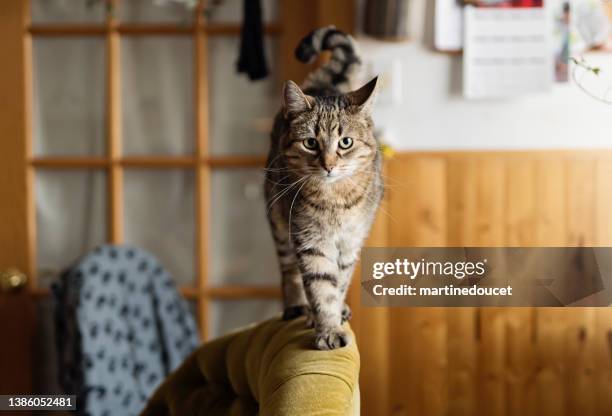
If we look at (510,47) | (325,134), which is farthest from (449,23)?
(325,134)

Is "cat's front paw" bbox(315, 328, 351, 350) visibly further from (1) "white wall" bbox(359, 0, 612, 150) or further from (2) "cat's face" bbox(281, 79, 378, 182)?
(1) "white wall" bbox(359, 0, 612, 150)

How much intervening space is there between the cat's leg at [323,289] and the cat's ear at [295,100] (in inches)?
6.3

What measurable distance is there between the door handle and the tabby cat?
1.10m

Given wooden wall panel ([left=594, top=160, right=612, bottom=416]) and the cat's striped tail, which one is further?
the cat's striped tail

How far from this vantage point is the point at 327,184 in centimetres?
74

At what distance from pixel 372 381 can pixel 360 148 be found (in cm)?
28

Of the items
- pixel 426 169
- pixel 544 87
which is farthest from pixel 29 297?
pixel 544 87

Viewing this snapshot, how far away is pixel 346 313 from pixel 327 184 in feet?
0.55

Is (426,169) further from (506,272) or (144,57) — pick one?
(144,57)

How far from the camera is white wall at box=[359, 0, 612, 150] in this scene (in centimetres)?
107

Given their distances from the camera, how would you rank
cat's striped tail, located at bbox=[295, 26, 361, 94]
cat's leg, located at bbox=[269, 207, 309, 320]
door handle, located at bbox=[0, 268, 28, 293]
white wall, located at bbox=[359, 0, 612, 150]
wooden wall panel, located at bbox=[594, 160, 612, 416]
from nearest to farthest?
wooden wall panel, located at bbox=[594, 160, 612, 416], cat's striped tail, located at bbox=[295, 26, 361, 94], cat's leg, located at bbox=[269, 207, 309, 320], white wall, located at bbox=[359, 0, 612, 150], door handle, located at bbox=[0, 268, 28, 293]

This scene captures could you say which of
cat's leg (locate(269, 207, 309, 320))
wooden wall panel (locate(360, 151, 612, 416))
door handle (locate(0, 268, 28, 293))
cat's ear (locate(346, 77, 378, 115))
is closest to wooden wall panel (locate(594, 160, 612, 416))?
wooden wall panel (locate(360, 151, 612, 416))

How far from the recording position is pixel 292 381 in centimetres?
67

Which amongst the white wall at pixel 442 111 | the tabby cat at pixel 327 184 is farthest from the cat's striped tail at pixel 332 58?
the white wall at pixel 442 111
